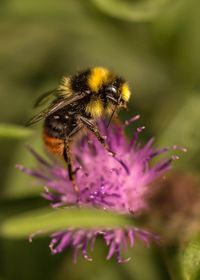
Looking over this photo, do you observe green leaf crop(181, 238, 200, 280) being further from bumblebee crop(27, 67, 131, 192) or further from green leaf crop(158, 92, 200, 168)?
green leaf crop(158, 92, 200, 168)

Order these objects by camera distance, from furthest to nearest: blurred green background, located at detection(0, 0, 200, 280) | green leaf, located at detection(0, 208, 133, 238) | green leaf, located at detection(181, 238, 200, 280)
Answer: blurred green background, located at detection(0, 0, 200, 280), green leaf, located at detection(181, 238, 200, 280), green leaf, located at detection(0, 208, 133, 238)

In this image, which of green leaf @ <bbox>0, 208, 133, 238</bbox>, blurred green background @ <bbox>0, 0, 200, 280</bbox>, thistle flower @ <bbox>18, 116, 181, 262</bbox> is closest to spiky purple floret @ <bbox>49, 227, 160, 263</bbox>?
thistle flower @ <bbox>18, 116, 181, 262</bbox>

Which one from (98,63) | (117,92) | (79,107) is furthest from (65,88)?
(98,63)

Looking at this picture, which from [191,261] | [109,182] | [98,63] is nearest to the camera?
[191,261]

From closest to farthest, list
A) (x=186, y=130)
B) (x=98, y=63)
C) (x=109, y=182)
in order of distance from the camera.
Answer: (x=109, y=182) < (x=186, y=130) < (x=98, y=63)

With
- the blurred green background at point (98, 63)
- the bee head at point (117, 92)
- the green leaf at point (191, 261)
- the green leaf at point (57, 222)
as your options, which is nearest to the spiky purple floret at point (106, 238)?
the blurred green background at point (98, 63)

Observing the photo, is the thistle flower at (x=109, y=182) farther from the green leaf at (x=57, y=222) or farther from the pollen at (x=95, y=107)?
the green leaf at (x=57, y=222)

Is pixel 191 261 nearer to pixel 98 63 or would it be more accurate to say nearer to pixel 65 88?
pixel 65 88

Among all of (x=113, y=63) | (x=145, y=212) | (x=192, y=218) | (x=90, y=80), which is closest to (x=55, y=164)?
(x=90, y=80)
